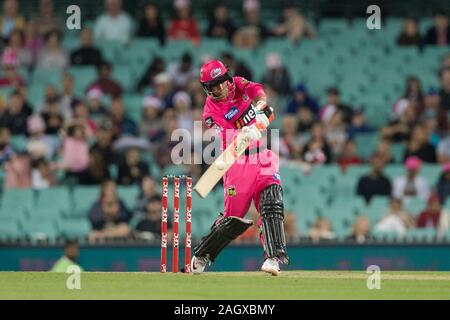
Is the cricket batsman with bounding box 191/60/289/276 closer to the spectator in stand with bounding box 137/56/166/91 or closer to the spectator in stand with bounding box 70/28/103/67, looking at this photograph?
the spectator in stand with bounding box 137/56/166/91

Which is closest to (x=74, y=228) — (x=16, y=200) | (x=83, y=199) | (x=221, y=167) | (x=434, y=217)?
(x=83, y=199)

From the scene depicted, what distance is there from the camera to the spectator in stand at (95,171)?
18.7 m

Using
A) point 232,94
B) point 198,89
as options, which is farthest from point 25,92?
point 232,94

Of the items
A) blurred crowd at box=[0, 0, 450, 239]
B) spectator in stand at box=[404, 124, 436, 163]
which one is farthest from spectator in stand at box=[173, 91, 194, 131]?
spectator in stand at box=[404, 124, 436, 163]

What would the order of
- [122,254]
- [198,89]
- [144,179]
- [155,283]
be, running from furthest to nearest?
1. [198,89]
2. [144,179]
3. [122,254]
4. [155,283]

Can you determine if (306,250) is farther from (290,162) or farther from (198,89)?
(198,89)

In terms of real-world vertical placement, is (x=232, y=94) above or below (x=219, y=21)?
below

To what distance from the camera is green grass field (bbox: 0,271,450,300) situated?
35.3ft

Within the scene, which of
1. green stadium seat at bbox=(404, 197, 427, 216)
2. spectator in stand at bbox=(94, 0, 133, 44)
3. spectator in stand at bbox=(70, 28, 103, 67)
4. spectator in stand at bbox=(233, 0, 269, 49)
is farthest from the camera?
spectator in stand at bbox=(233, 0, 269, 49)

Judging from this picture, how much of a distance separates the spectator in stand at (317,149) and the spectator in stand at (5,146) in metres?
4.46

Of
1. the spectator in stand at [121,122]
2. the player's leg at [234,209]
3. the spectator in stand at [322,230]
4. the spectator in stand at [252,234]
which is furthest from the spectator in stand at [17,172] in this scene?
the player's leg at [234,209]

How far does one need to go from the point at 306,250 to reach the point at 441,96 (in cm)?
540

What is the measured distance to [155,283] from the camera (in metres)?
11.7

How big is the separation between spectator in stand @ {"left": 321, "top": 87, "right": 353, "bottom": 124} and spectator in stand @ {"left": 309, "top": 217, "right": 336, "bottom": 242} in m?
2.99
